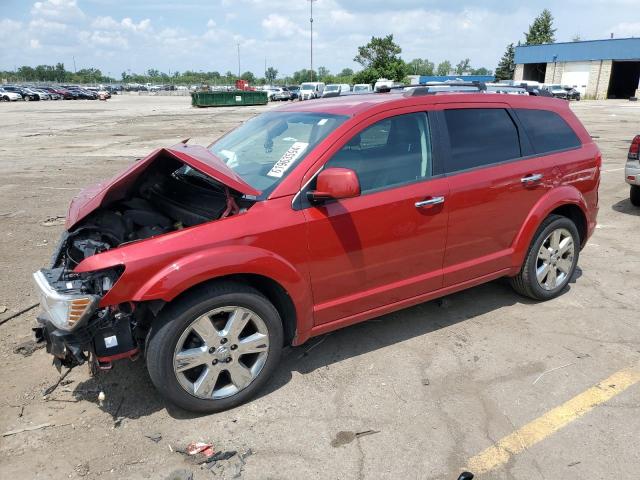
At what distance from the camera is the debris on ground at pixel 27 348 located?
148 inches

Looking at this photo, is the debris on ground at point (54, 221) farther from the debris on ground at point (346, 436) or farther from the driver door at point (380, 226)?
the debris on ground at point (346, 436)

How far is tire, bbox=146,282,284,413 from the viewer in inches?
111

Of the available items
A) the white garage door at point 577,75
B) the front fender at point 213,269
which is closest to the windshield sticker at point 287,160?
the front fender at point 213,269

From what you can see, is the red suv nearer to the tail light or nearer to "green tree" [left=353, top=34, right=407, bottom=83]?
the tail light

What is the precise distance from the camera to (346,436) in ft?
9.52

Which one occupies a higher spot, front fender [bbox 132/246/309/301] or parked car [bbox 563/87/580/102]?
front fender [bbox 132/246/309/301]

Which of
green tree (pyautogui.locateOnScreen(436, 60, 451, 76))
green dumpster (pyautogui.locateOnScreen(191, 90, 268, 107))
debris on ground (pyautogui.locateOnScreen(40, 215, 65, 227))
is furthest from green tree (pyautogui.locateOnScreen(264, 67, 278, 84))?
debris on ground (pyautogui.locateOnScreen(40, 215, 65, 227))

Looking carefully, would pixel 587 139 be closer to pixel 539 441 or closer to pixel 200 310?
pixel 539 441

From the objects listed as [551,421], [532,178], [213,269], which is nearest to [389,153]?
[532,178]

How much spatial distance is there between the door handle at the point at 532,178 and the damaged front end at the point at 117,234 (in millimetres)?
2290

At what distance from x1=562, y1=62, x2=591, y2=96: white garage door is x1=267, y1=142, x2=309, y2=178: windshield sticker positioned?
233ft

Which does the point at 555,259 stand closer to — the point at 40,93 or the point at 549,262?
the point at 549,262

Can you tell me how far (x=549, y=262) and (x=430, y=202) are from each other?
1.67 metres

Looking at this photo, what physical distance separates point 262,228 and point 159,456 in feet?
4.50
